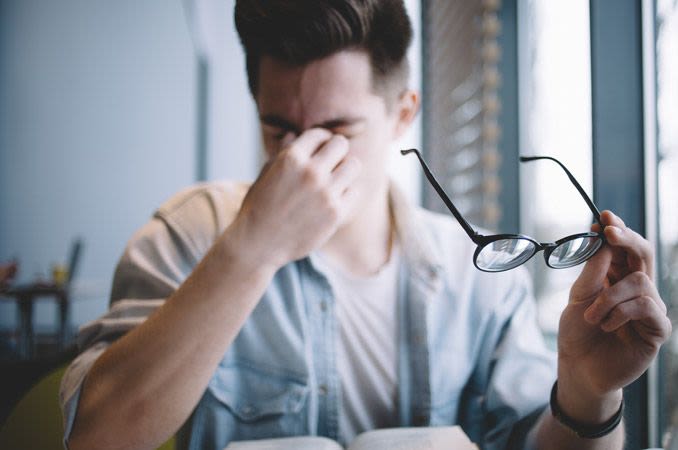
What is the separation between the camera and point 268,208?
24.4 inches

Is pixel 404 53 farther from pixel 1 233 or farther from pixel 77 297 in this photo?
pixel 1 233

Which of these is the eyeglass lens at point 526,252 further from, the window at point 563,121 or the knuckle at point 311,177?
the knuckle at point 311,177

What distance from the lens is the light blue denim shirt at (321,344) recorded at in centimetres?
79

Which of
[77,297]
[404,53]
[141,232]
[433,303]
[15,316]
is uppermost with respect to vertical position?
[404,53]

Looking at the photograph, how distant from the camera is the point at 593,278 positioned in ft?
1.73

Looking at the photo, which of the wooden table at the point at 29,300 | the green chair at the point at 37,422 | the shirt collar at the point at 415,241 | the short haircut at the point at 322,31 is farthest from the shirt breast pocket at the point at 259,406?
the wooden table at the point at 29,300

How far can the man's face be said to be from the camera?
2.55 feet

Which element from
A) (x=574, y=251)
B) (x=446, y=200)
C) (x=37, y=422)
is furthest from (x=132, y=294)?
(x=574, y=251)

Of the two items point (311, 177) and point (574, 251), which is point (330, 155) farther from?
point (574, 251)

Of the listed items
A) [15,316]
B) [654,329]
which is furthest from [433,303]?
[15,316]

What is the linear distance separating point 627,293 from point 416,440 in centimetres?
30

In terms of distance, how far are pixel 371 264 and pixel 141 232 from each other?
456 mm

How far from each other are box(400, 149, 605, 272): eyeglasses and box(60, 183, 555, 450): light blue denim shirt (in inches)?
14.2

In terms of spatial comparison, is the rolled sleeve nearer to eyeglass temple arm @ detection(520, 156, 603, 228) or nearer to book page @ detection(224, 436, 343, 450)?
book page @ detection(224, 436, 343, 450)
